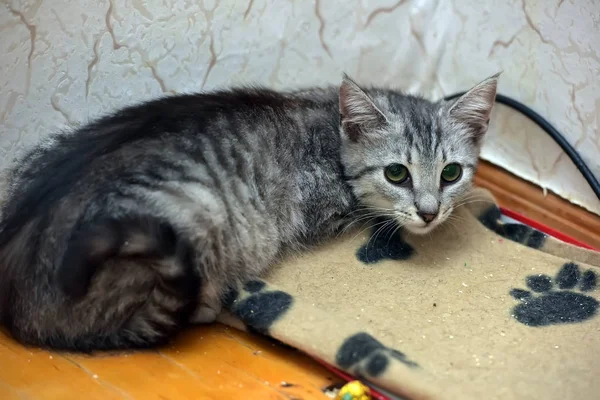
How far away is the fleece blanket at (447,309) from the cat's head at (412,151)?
0.14 m

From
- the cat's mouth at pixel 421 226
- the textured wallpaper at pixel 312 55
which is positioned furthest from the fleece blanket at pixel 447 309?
the textured wallpaper at pixel 312 55

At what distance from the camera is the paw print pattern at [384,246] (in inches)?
63.3

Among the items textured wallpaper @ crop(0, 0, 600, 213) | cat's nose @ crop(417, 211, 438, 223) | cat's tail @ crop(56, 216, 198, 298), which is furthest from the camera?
textured wallpaper @ crop(0, 0, 600, 213)

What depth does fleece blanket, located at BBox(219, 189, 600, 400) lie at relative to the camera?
1206 mm

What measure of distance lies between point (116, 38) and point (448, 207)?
3.13ft

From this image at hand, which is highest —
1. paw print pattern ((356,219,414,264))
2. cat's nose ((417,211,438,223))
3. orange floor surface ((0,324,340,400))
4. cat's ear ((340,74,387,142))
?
cat's ear ((340,74,387,142))

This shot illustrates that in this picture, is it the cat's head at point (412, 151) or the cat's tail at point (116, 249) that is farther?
the cat's head at point (412, 151)

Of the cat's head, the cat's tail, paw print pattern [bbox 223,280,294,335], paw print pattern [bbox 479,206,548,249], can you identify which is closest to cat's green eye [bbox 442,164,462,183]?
the cat's head

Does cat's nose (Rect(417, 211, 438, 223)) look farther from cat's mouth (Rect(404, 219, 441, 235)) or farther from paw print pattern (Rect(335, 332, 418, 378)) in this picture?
paw print pattern (Rect(335, 332, 418, 378))

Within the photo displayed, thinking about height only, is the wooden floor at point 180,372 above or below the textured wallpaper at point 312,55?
below

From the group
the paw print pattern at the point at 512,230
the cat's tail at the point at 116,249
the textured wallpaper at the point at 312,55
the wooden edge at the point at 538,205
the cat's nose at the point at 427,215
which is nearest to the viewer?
the cat's tail at the point at 116,249

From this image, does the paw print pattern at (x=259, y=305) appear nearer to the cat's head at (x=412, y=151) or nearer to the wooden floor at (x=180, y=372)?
the wooden floor at (x=180, y=372)

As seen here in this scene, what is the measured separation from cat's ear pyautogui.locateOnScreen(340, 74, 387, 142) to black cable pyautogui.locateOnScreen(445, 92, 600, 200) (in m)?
0.39

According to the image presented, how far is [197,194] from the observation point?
1.31 m
